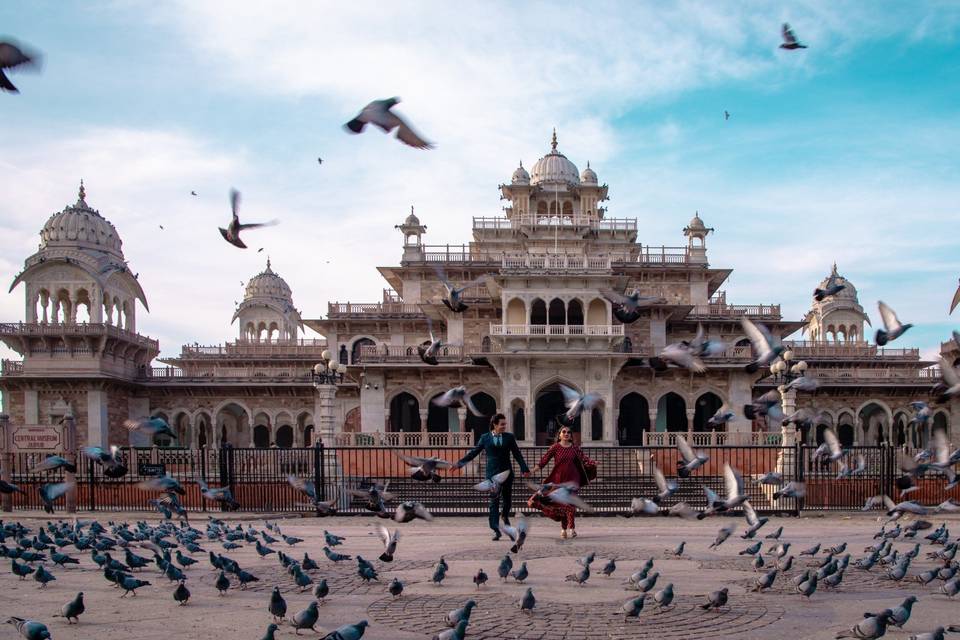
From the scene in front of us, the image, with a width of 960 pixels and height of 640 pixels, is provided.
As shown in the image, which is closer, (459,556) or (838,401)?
(459,556)

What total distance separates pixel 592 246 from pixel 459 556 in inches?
1265

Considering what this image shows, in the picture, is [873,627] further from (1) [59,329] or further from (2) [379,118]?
(1) [59,329]

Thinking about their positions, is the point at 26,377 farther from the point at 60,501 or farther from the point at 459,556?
the point at 459,556

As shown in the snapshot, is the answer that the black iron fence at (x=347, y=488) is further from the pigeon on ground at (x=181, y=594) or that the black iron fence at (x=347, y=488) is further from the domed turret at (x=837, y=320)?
the domed turret at (x=837, y=320)

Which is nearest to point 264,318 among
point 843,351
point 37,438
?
point 843,351

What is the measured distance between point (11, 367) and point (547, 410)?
23.1 m

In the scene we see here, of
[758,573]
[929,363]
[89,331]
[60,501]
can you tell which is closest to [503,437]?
[758,573]

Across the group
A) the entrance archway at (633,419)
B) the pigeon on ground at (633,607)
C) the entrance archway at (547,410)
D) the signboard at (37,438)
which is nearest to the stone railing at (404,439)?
the entrance archway at (547,410)

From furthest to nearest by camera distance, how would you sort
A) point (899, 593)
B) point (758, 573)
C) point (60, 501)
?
1. point (60, 501)
2. point (758, 573)
3. point (899, 593)

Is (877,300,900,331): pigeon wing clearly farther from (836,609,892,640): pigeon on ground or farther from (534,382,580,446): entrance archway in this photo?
(534,382,580,446): entrance archway

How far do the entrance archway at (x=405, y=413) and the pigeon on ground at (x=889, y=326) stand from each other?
29.9 m

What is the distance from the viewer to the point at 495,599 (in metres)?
7.58

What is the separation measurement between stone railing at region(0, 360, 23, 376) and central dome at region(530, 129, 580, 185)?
24.6 meters

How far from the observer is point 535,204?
43438 millimetres
